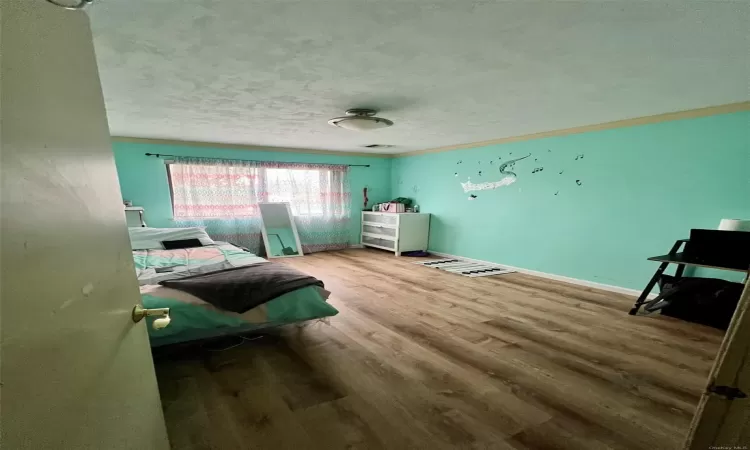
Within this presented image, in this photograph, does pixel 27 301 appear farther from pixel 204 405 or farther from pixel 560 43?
pixel 560 43

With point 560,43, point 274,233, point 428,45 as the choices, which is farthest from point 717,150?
point 274,233

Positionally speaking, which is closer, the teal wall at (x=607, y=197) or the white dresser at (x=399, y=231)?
the teal wall at (x=607, y=197)

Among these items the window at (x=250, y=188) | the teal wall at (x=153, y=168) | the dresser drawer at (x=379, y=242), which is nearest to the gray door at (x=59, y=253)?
the teal wall at (x=153, y=168)

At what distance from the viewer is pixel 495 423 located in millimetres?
1574

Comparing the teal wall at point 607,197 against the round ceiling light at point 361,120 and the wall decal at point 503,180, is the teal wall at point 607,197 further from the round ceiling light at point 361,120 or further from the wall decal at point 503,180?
the round ceiling light at point 361,120

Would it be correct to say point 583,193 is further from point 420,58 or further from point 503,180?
point 420,58

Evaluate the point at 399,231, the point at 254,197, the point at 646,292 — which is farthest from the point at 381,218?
the point at 646,292

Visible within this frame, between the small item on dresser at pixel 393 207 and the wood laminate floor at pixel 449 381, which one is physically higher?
the small item on dresser at pixel 393 207

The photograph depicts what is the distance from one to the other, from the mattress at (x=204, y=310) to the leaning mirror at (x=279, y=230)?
2.74 metres

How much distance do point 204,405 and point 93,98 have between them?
5.20 ft

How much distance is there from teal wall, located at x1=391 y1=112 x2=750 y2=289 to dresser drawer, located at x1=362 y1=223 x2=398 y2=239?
1155 mm

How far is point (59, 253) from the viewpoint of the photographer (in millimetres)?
459

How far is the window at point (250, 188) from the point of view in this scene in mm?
5023

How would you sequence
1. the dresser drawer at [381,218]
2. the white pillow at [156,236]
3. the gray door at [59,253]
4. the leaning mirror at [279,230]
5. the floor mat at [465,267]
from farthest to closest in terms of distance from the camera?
the dresser drawer at [381,218]
the leaning mirror at [279,230]
the floor mat at [465,267]
the white pillow at [156,236]
the gray door at [59,253]
